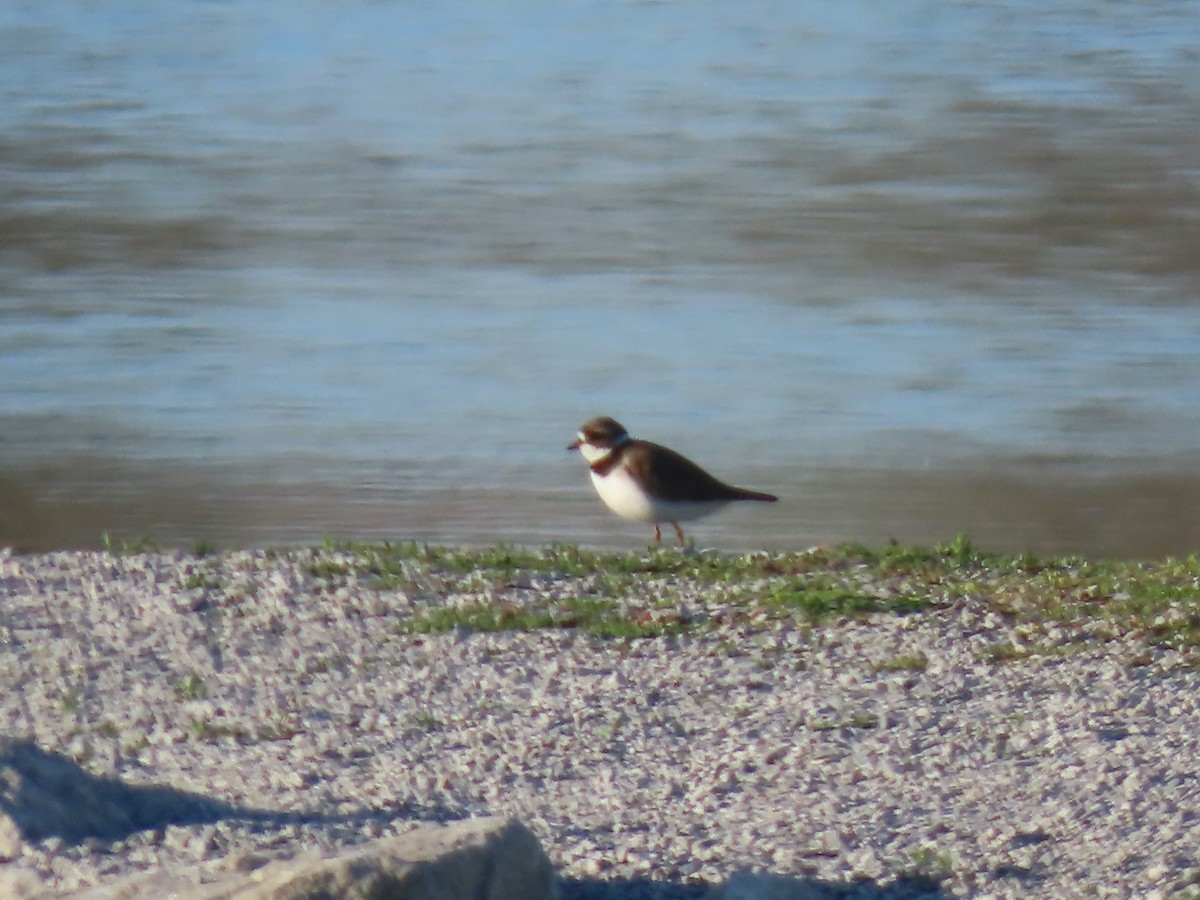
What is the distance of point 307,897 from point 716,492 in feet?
14.6

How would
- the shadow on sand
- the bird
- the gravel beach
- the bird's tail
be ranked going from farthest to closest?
the bird's tail < the bird < the gravel beach < the shadow on sand

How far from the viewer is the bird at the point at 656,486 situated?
770 centimetres

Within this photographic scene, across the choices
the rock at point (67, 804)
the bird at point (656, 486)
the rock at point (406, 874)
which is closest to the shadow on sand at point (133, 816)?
the rock at point (67, 804)

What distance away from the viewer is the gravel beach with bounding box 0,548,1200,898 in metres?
4.21

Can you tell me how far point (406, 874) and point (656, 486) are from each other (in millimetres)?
4187

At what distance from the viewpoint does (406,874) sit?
3602 mm

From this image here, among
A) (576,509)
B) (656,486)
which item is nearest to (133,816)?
(656,486)

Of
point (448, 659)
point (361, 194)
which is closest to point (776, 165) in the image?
point (361, 194)

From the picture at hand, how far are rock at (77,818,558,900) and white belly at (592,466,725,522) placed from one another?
3.94m

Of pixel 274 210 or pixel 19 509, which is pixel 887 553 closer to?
pixel 19 509

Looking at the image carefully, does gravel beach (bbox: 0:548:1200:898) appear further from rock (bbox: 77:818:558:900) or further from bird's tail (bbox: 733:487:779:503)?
bird's tail (bbox: 733:487:779:503)

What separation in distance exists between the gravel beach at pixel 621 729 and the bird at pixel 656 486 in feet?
3.60

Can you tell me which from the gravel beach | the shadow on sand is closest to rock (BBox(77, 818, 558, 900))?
the gravel beach

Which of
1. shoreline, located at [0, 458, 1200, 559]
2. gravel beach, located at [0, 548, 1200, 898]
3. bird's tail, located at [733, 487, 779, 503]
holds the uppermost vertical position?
bird's tail, located at [733, 487, 779, 503]
